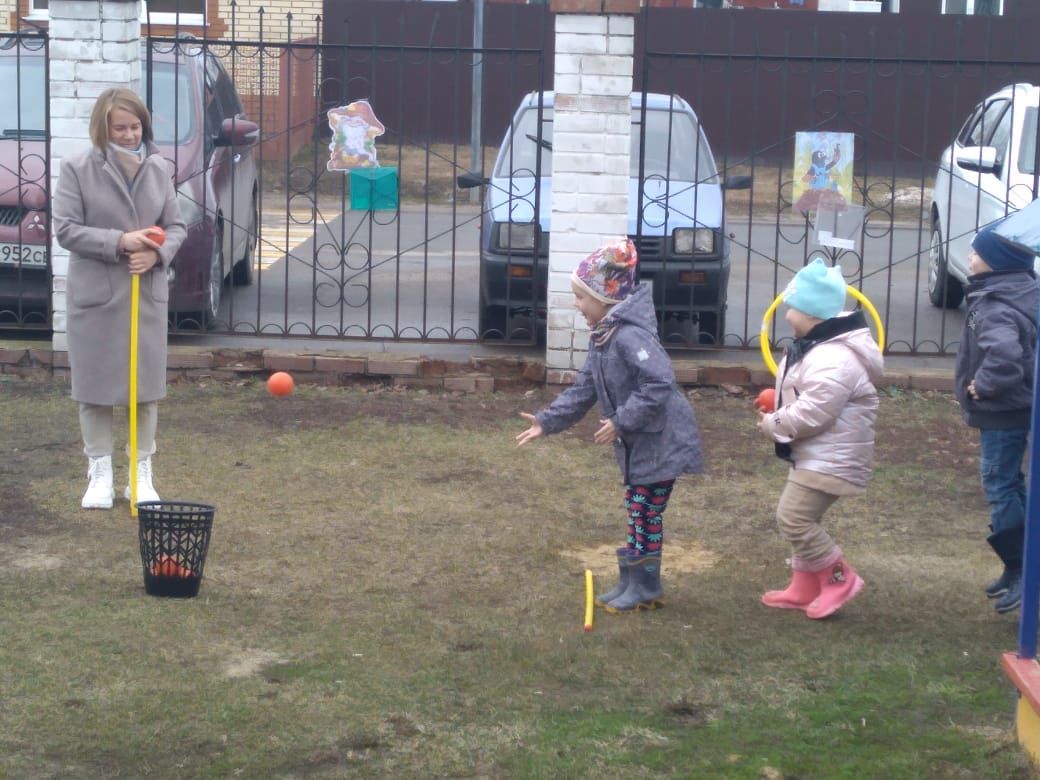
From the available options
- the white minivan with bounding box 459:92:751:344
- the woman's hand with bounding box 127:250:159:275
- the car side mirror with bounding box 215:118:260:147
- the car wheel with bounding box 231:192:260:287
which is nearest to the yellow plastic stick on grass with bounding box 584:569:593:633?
the woman's hand with bounding box 127:250:159:275

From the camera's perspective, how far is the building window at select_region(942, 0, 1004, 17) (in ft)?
80.7

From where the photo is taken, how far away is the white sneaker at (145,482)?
6.52 m

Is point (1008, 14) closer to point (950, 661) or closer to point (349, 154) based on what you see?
point (349, 154)

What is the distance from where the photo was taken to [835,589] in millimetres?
5348

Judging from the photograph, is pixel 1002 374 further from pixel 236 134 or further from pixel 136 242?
pixel 236 134

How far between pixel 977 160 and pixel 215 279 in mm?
5183

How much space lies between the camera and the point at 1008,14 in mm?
23484

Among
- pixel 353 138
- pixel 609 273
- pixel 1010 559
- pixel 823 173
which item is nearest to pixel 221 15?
pixel 353 138

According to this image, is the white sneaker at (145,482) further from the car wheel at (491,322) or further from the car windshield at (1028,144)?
the car windshield at (1028,144)

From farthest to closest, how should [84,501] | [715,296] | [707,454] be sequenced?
1. [715,296]
2. [707,454]
3. [84,501]

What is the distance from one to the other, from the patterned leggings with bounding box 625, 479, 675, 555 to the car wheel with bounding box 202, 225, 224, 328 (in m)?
4.89

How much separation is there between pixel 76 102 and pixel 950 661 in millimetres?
6197

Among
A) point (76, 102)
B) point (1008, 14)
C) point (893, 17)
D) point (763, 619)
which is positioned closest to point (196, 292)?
point (76, 102)

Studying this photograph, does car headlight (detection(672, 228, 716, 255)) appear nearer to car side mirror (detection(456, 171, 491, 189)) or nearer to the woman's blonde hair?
car side mirror (detection(456, 171, 491, 189))
